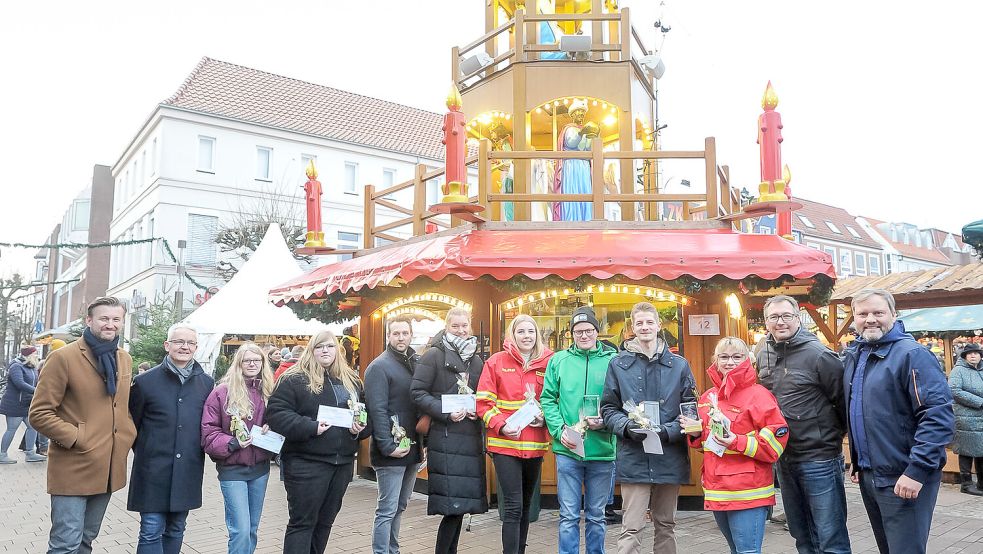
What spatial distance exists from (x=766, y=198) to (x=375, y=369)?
4563 mm

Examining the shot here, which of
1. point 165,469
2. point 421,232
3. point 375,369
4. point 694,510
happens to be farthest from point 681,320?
point 165,469

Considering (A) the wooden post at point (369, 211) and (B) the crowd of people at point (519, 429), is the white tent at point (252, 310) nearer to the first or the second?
(A) the wooden post at point (369, 211)

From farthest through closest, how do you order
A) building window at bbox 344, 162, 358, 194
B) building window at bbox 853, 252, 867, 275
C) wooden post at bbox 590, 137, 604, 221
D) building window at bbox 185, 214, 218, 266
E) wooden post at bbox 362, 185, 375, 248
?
building window at bbox 853, 252, 867, 275, building window at bbox 344, 162, 358, 194, building window at bbox 185, 214, 218, 266, wooden post at bbox 362, 185, 375, 248, wooden post at bbox 590, 137, 604, 221

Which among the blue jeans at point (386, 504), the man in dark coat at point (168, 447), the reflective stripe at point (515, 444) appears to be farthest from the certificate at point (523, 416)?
the man in dark coat at point (168, 447)

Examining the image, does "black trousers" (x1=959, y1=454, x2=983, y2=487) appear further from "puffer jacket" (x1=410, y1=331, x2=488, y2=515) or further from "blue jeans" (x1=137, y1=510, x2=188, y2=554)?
"blue jeans" (x1=137, y1=510, x2=188, y2=554)

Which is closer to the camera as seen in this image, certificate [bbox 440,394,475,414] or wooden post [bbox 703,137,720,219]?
certificate [bbox 440,394,475,414]

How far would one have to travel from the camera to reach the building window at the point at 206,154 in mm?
26812

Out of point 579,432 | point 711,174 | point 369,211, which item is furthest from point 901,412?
point 369,211

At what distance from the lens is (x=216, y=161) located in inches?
1062

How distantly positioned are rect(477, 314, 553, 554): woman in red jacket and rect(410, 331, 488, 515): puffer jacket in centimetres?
16

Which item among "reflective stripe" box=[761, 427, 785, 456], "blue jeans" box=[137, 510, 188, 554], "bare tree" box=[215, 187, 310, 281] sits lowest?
"blue jeans" box=[137, 510, 188, 554]

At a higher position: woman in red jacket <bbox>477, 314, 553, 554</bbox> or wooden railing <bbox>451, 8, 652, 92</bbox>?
wooden railing <bbox>451, 8, 652, 92</bbox>

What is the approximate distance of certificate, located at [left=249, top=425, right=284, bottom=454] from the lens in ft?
15.2

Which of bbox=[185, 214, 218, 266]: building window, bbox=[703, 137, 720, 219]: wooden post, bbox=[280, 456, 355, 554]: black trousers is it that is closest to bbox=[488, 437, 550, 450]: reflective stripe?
bbox=[280, 456, 355, 554]: black trousers
